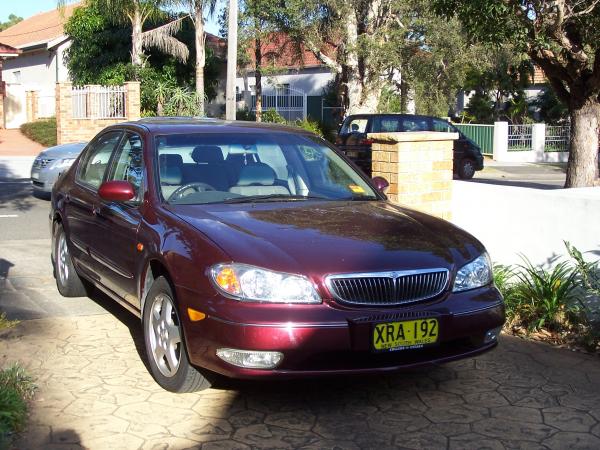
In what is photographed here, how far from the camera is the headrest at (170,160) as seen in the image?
19.2 ft

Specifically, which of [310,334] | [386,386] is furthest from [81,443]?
[386,386]

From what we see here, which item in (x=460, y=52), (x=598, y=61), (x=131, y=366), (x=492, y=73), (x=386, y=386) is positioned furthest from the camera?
(x=492, y=73)

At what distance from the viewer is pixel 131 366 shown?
5.74m

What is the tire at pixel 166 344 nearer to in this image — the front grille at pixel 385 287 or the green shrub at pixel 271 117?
the front grille at pixel 385 287

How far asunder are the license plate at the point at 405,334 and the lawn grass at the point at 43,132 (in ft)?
82.7

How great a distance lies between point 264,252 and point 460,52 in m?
24.1

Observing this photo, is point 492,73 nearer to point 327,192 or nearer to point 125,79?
point 125,79

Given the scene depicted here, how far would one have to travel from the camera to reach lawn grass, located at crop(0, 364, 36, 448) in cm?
437

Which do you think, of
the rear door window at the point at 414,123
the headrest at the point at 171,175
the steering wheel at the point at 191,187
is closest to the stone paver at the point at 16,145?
the rear door window at the point at 414,123

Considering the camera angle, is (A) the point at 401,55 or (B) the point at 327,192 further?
(A) the point at 401,55

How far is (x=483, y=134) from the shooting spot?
31828 millimetres

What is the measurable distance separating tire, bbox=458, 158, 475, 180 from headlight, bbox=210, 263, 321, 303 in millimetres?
19844

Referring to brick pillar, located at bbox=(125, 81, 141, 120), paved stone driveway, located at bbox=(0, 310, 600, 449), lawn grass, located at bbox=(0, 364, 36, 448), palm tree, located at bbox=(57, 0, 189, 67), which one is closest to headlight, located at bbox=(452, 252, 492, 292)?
paved stone driveway, located at bbox=(0, 310, 600, 449)

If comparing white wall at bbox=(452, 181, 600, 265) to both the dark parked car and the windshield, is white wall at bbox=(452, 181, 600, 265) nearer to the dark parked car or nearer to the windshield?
the windshield
